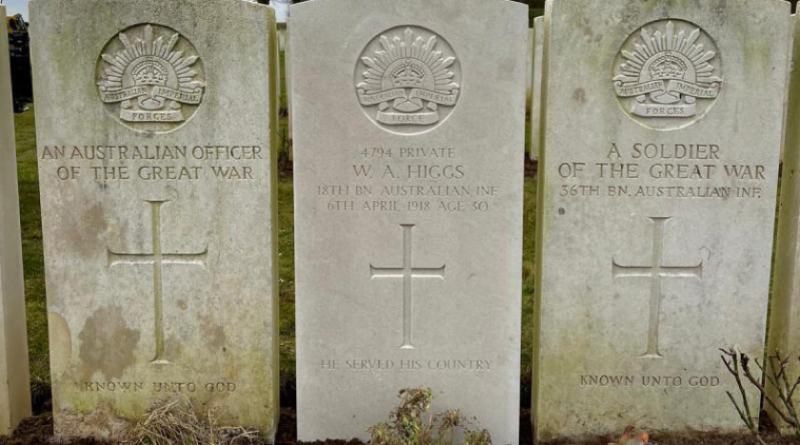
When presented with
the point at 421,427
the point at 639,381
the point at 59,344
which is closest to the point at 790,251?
the point at 639,381

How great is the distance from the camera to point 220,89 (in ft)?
12.1

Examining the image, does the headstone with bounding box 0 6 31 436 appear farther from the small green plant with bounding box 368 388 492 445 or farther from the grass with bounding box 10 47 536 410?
the small green plant with bounding box 368 388 492 445

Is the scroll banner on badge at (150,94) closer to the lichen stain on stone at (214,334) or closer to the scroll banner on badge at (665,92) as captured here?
the lichen stain on stone at (214,334)

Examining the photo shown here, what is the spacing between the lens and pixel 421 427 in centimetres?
360

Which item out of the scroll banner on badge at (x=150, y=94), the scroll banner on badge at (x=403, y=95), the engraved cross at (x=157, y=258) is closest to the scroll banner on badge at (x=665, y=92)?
the scroll banner on badge at (x=403, y=95)

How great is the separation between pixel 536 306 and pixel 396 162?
1.05m

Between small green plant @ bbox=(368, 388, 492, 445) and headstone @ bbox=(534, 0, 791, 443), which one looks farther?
headstone @ bbox=(534, 0, 791, 443)

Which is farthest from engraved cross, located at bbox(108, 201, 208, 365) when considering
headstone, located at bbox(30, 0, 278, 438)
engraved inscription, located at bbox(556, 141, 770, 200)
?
engraved inscription, located at bbox(556, 141, 770, 200)

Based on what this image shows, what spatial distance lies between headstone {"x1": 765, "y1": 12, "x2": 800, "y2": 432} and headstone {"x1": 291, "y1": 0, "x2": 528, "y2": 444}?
138cm

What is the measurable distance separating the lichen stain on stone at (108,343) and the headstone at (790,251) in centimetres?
325

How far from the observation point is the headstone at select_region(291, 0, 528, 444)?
365cm

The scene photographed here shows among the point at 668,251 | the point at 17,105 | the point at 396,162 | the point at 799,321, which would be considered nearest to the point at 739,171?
the point at 668,251

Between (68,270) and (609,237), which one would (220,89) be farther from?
(609,237)

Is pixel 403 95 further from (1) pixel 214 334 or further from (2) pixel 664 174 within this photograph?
(1) pixel 214 334
